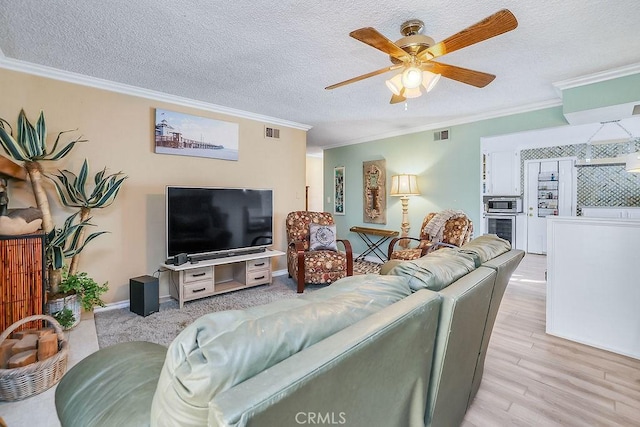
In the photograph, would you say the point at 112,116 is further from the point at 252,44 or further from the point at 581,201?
the point at 581,201

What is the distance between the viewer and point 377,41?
180 cm

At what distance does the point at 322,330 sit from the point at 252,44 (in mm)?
2393

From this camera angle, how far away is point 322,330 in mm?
743

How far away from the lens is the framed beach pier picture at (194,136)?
140 inches

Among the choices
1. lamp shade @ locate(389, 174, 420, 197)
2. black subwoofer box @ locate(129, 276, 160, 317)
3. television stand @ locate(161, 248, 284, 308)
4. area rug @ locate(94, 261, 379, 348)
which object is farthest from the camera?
lamp shade @ locate(389, 174, 420, 197)

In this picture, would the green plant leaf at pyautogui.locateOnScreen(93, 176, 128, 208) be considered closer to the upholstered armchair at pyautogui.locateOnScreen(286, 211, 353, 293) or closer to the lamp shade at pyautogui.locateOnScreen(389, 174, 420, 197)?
the upholstered armchair at pyautogui.locateOnScreen(286, 211, 353, 293)

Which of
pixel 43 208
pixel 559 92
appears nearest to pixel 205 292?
Result: pixel 43 208

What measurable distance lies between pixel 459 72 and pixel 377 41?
30.0 inches

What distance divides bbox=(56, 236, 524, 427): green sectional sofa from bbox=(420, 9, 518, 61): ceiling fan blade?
1238mm

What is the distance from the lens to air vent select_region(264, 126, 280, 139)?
453 cm

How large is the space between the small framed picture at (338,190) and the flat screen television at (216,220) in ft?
8.25

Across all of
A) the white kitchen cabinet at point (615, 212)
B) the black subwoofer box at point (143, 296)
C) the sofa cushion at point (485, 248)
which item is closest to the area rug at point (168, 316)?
the black subwoofer box at point (143, 296)

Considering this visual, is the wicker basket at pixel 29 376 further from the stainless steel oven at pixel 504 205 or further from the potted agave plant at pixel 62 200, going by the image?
the stainless steel oven at pixel 504 205

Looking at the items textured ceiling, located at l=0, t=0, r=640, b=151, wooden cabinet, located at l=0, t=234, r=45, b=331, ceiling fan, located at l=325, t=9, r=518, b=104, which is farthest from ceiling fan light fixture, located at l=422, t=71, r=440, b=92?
wooden cabinet, located at l=0, t=234, r=45, b=331
